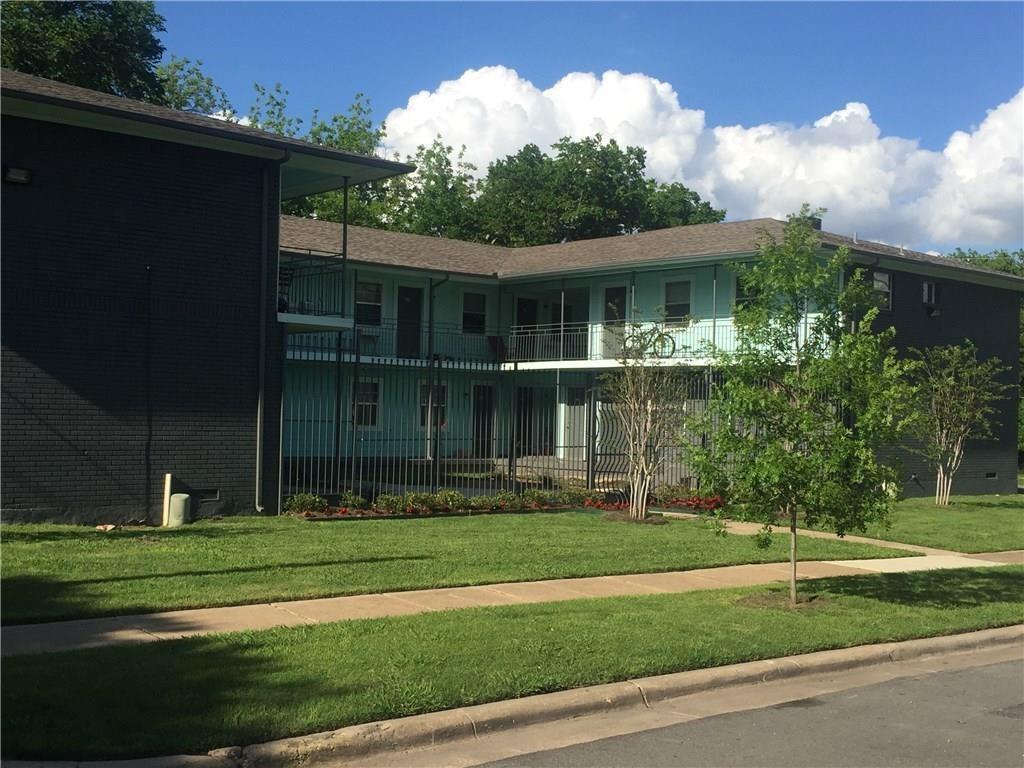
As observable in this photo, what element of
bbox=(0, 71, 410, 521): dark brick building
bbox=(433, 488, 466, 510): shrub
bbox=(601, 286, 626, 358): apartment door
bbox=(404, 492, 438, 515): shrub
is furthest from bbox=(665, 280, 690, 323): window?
bbox=(0, 71, 410, 521): dark brick building

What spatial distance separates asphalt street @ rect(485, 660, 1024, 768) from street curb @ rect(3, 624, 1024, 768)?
1.53 feet

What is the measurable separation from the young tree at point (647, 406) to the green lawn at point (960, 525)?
12.7 ft

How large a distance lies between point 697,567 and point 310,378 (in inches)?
638

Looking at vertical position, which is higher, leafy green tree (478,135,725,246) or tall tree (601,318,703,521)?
leafy green tree (478,135,725,246)

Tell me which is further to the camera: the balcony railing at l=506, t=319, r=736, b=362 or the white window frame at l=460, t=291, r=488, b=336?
the white window frame at l=460, t=291, r=488, b=336

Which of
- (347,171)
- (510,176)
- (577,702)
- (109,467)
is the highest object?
(510,176)

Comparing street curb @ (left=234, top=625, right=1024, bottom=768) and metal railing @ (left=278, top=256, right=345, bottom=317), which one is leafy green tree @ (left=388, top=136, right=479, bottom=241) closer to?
metal railing @ (left=278, top=256, right=345, bottom=317)

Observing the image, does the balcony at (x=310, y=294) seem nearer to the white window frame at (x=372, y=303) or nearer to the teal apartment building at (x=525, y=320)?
the teal apartment building at (x=525, y=320)

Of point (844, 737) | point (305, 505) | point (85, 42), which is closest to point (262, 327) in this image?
point (305, 505)

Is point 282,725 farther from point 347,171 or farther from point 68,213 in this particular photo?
point 347,171

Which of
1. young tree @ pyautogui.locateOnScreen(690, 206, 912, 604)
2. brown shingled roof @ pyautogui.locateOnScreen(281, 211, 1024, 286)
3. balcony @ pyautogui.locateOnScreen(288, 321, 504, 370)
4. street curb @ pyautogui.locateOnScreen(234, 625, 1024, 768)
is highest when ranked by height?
brown shingled roof @ pyautogui.locateOnScreen(281, 211, 1024, 286)

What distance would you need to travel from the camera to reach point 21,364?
1416 cm

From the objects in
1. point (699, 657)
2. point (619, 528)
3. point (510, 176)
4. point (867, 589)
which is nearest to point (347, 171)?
point (619, 528)

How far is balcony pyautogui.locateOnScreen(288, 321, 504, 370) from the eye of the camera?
2637 centimetres
